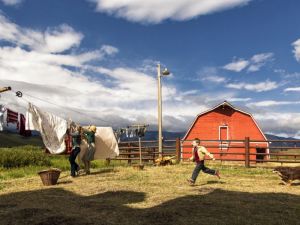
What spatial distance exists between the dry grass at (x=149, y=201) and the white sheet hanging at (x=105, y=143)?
185 centimetres

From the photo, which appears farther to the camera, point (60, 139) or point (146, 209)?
point (60, 139)

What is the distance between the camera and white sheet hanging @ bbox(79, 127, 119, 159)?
61.7 ft

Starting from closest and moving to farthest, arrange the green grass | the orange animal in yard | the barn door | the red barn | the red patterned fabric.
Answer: the orange animal in yard → the red patterned fabric → the green grass → the red barn → the barn door

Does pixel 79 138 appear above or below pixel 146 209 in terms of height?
above

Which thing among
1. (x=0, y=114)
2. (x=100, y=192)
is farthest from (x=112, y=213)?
(x=0, y=114)

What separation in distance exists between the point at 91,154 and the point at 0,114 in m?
4.18

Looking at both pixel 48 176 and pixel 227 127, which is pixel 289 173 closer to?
pixel 48 176

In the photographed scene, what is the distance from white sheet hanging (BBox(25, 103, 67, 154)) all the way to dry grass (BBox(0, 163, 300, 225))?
4.57 ft

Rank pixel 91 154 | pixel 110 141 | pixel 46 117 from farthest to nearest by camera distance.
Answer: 1. pixel 110 141
2. pixel 91 154
3. pixel 46 117

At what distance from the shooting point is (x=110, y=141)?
1922 cm

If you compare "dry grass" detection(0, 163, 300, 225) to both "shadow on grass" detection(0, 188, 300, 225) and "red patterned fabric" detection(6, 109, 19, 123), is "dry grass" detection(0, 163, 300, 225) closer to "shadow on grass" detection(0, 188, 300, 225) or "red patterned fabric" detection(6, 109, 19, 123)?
"shadow on grass" detection(0, 188, 300, 225)

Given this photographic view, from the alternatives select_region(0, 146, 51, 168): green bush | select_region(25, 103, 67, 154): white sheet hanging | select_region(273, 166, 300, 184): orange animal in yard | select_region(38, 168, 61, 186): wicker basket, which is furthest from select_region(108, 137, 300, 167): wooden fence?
select_region(38, 168, 61, 186): wicker basket

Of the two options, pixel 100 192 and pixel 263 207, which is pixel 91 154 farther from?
pixel 263 207

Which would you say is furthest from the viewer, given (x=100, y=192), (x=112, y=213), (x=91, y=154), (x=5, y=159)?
(x=5, y=159)
